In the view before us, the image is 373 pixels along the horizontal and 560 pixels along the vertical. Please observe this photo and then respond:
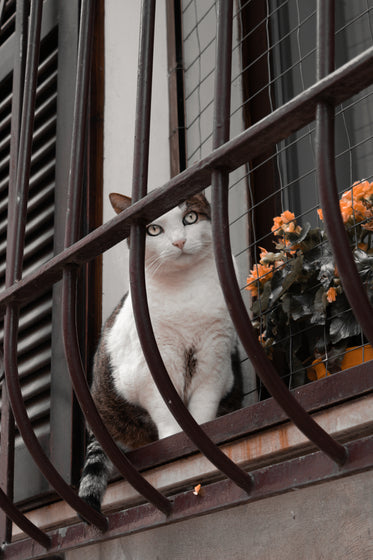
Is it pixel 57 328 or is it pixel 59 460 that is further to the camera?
pixel 57 328

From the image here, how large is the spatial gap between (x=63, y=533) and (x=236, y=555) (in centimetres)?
46

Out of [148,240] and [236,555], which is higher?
[148,240]

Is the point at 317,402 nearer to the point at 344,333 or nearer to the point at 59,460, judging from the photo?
the point at 344,333

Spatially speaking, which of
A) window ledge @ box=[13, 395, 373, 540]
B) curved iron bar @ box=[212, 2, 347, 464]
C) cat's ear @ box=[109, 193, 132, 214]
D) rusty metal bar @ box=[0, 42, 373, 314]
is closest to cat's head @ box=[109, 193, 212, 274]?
cat's ear @ box=[109, 193, 132, 214]

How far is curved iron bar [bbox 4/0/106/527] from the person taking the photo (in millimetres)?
2070

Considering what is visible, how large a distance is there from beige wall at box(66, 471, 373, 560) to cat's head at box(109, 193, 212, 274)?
853mm

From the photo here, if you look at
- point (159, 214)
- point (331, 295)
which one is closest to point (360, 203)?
point (331, 295)

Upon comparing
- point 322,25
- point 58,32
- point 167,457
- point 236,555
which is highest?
point 58,32

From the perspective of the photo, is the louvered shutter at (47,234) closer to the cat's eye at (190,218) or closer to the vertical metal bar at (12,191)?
the vertical metal bar at (12,191)

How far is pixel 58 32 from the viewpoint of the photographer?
318 cm

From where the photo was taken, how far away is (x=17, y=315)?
85.7 inches

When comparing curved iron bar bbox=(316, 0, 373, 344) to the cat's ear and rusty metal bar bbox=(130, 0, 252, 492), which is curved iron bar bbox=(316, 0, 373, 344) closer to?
rusty metal bar bbox=(130, 0, 252, 492)

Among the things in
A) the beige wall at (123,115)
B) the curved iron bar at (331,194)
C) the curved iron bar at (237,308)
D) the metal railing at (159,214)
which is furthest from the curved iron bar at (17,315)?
the curved iron bar at (331,194)

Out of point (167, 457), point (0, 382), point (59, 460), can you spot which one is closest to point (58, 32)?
point (0, 382)
